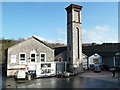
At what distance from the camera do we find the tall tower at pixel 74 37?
32.3 metres

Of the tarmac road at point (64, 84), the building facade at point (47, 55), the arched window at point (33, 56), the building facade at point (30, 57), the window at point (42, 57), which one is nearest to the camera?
the tarmac road at point (64, 84)

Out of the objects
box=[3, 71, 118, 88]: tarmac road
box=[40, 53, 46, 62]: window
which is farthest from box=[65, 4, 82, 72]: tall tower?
box=[3, 71, 118, 88]: tarmac road

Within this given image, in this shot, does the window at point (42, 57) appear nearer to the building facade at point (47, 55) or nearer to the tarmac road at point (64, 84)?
the building facade at point (47, 55)

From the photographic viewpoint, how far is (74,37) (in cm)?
3266

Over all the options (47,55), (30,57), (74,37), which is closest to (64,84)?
(30,57)

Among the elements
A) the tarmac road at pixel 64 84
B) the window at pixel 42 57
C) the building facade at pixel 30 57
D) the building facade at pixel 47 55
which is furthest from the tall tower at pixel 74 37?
the tarmac road at pixel 64 84

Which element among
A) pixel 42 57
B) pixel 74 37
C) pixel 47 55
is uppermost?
pixel 74 37

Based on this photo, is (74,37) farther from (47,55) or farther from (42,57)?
(42,57)

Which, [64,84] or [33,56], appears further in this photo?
[33,56]

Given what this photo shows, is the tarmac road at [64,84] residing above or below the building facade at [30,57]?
below

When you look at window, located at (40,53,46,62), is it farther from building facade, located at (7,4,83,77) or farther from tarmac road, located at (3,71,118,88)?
tarmac road, located at (3,71,118,88)

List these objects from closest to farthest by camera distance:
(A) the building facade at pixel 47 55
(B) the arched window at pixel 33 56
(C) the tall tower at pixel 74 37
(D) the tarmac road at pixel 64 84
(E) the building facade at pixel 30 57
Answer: (D) the tarmac road at pixel 64 84
(E) the building facade at pixel 30 57
(A) the building facade at pixel 47 55
(B) the arched window at pixel 33 56
(C) the tall tower at pixel 74 37

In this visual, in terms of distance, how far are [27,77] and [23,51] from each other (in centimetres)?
612

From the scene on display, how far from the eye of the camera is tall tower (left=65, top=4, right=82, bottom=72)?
1273 inches
